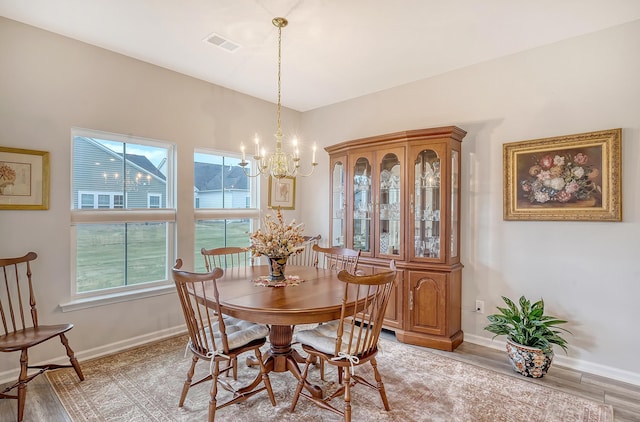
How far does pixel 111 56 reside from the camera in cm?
311

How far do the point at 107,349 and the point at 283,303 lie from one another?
2166 mm

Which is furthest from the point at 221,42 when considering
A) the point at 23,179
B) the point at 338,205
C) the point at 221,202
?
the point at 338,205

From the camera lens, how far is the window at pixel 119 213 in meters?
3.02

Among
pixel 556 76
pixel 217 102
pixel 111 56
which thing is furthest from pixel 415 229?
pixel 111 56

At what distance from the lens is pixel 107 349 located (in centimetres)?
306

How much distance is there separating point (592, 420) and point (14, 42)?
16.6 feet

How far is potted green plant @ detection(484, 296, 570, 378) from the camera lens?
2.63 metres

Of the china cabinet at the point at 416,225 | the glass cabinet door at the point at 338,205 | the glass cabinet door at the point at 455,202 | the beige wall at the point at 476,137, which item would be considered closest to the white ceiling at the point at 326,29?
the beige wall at the point at 476,137

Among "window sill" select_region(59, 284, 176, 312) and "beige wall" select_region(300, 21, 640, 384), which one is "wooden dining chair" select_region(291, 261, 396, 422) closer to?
"beige wall" select_region(300, 21, 640, 384)

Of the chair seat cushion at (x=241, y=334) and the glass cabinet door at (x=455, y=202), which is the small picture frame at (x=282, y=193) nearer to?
the glass cabinet door at (x=455, y=202)

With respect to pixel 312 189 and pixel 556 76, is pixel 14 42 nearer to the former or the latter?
pixel 312 189

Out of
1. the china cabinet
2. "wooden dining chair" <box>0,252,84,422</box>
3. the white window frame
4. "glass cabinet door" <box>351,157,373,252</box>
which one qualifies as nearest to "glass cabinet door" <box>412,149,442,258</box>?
the china cabinet

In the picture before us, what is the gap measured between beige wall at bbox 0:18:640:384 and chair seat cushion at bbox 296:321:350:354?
1.81 meters

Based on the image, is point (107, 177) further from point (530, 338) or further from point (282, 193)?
point (530, 338)
